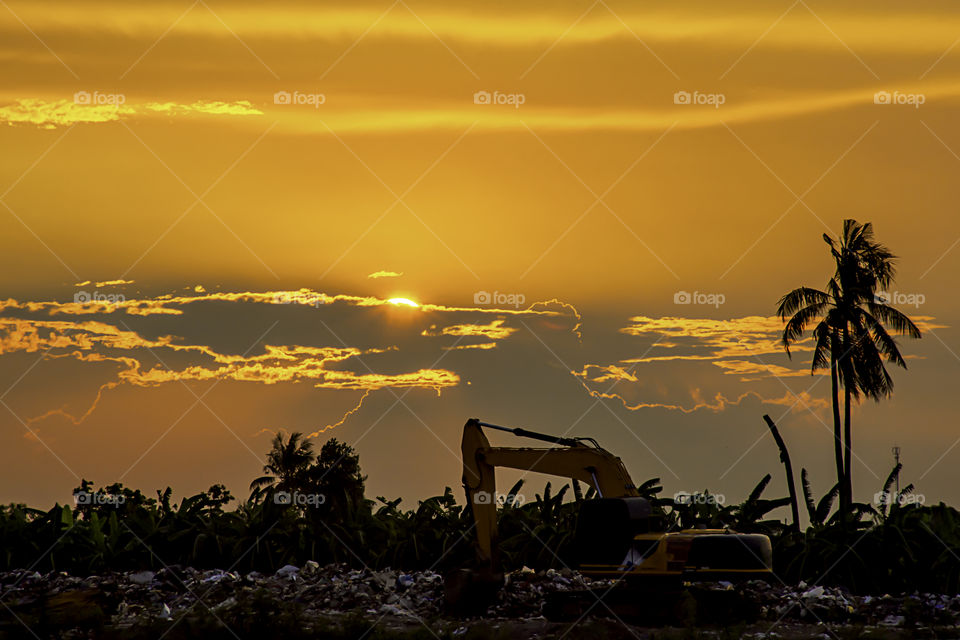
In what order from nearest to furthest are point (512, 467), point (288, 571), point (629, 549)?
point (629, 549)
point (512, 467)
point (288, 571)

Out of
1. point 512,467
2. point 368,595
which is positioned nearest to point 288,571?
point 368,595

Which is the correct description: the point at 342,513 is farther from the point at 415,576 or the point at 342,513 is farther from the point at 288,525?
the point at 415,576

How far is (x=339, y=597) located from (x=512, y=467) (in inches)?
198

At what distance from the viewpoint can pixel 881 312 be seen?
43.2 m

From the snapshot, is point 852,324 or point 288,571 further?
point 852,324

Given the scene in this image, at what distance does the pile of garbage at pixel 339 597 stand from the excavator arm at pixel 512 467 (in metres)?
1.49

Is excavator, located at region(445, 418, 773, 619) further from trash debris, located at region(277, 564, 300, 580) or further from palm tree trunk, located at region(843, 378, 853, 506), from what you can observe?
palm tree trunk, located at region(843, 378, 853, 506)

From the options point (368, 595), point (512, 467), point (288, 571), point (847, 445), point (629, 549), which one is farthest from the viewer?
point (847, 445)

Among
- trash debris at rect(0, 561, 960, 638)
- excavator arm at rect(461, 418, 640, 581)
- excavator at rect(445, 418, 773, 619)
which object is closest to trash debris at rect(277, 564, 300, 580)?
trash debris at rect(0, 561, 960, 638)

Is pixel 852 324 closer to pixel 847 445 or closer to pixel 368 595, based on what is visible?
pixel 847 445

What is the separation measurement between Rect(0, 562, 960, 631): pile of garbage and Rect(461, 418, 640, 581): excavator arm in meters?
1.49

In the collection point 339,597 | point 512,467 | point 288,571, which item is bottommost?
point 339,597

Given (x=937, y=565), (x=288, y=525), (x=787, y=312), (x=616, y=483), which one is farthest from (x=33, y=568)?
(x=787, y=312)

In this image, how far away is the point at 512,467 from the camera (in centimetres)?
2166
